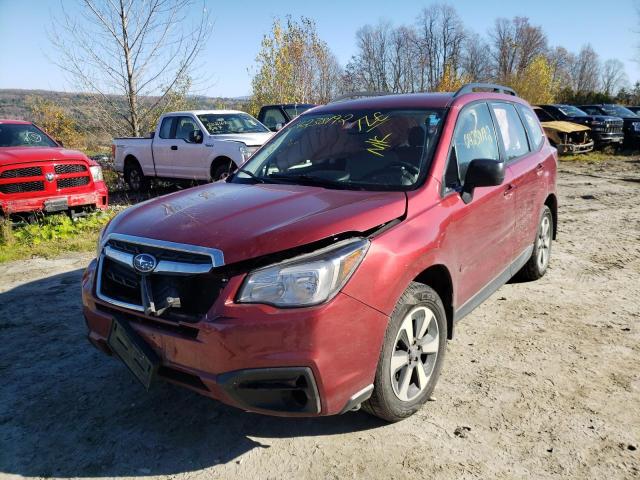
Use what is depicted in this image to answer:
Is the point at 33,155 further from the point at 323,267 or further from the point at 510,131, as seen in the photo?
the point at 323,267

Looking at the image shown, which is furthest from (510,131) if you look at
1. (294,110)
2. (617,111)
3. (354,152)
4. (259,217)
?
(617,111)

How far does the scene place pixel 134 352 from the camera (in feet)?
8.50

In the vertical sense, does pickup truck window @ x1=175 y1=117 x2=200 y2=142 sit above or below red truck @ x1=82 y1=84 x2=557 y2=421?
above

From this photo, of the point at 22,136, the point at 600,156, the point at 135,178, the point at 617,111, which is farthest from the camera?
the point at 617,111

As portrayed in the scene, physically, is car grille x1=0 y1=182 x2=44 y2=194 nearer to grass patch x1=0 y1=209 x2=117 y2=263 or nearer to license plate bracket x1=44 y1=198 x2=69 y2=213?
license plate bracket x1=44 y1=198 x2=69 y2=213

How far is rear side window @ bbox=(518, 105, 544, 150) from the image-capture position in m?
4.83

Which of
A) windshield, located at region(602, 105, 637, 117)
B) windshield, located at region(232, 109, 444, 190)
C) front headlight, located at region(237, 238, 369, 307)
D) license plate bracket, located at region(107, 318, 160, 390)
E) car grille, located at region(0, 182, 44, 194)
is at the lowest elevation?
license plate bracket, located at region(107, 318, 160, 390)

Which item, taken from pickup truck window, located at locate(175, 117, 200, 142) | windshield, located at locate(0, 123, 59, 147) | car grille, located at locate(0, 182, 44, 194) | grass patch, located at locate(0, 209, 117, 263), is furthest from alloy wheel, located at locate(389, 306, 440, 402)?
pickup truck window, located at locate(175, 117, 200, 142)

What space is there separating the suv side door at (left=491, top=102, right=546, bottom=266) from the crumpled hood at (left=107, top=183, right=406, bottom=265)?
1.70 m

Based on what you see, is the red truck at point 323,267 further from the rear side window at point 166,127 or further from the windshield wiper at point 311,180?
the rear side window at point 166,127

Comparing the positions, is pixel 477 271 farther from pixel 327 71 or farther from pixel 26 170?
pixel 327 71

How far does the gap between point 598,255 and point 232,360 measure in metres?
5.30

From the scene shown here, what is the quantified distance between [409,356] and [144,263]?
4.90ft

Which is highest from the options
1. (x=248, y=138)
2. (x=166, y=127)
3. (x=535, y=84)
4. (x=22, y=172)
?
(x=535, y=84)
